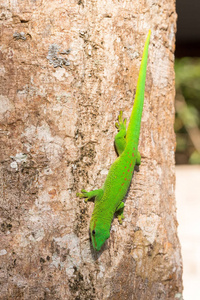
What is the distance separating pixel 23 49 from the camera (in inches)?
67.6

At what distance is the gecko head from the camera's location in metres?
1.64

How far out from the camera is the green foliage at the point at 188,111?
23.5 feet

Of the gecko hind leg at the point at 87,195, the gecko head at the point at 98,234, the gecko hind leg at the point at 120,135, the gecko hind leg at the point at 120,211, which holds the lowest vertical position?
the gecko head at the point at 98,234

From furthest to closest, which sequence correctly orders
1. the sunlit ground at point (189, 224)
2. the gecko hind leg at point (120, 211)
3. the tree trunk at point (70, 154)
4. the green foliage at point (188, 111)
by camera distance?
the green foliage at point (188, 111) → the sunlit ground at point (189, 224) → the gecko hind leg at point (120, 211) → the tree trunk at point (70, 154)

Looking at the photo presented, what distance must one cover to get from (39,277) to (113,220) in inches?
19.3

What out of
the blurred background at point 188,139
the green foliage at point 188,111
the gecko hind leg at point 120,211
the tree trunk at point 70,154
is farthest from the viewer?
the green foliage at point 188,111

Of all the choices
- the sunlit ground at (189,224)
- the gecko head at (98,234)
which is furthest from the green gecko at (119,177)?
the sunlit ground at (189,224)

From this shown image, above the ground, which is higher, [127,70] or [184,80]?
[184,80]

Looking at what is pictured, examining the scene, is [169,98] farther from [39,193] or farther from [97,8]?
[39,193]

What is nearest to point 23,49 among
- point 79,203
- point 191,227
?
point 79,203

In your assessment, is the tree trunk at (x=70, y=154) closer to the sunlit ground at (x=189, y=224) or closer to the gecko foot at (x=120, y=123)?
the gecko foot at (x=120, y=123)

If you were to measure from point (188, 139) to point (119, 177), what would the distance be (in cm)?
605

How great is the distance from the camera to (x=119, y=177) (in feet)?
5.94

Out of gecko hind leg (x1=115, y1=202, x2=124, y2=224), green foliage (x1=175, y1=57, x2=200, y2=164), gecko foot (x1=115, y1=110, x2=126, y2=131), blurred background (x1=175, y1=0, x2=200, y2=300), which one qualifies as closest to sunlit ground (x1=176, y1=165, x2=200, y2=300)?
blurred background (x1=175, y1=0, x2=200, y2=300)
